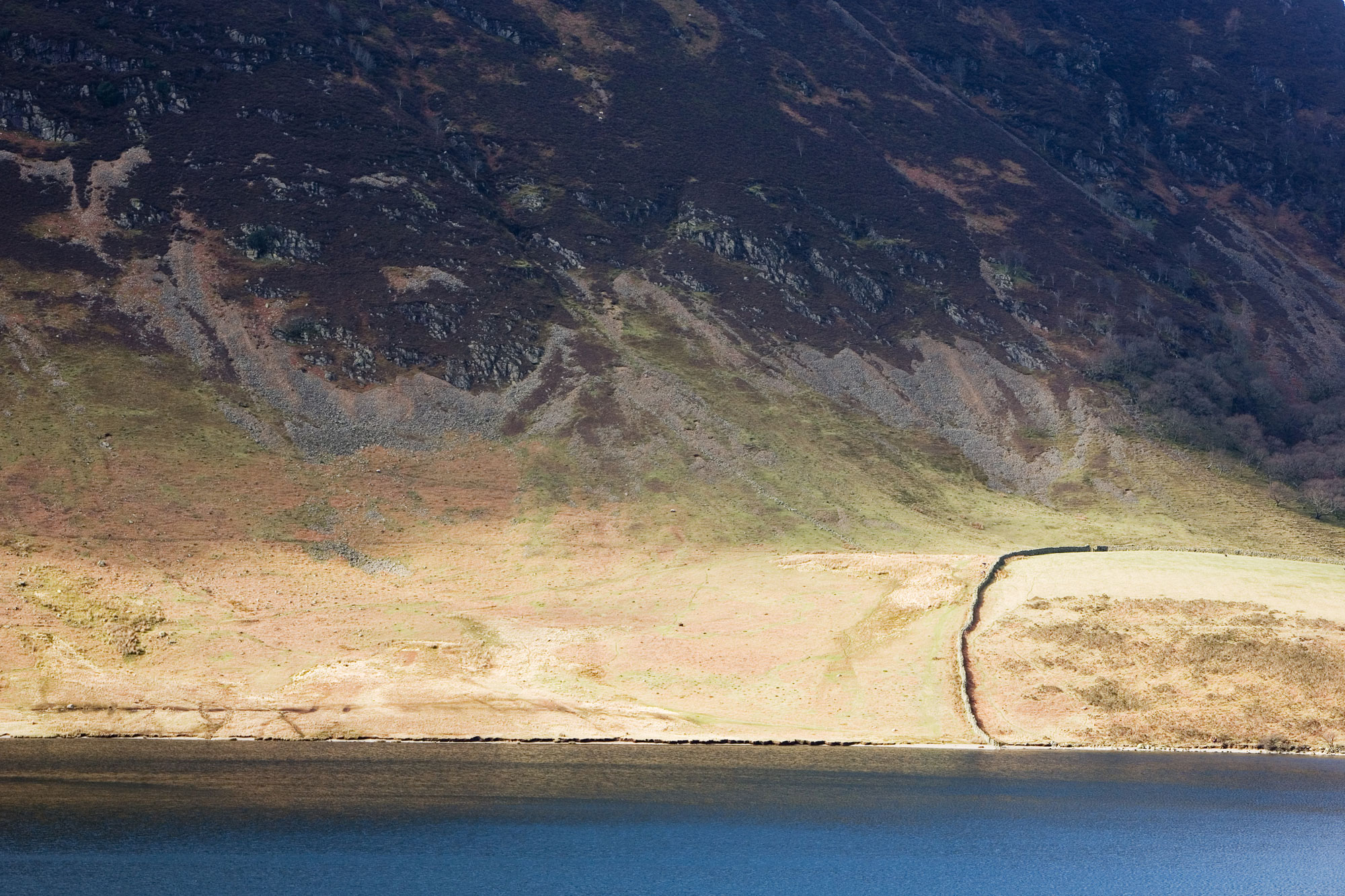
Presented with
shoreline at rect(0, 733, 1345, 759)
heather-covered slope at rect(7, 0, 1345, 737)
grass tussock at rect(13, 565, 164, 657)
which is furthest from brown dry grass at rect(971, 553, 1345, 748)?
grass tussock at rect(13, 565, 164, 657)

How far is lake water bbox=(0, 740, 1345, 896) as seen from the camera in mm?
48125

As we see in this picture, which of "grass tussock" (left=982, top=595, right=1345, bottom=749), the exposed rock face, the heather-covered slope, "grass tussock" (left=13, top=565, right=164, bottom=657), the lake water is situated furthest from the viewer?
the exposed rock face

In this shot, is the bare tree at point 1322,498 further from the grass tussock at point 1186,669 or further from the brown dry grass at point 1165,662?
the grass tussock at point 1186,669

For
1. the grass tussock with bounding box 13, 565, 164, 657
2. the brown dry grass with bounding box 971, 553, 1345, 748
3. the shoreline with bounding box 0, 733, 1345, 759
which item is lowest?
the grass tussock with bounding box 13, 565, 164, 657

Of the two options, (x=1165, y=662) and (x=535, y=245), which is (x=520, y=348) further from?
(x=1165, y=662)

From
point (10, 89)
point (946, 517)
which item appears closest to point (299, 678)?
point (946, 517)

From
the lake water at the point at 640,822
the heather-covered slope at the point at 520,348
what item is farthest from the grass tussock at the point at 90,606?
the lake water at the point at 640,822

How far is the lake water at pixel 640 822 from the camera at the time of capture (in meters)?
48.1

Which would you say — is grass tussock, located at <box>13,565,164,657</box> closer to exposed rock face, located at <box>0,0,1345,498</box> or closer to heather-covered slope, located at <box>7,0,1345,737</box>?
heather-covered slope, located at <box>7,0,1345,737</box>

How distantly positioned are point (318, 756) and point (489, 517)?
4800cm

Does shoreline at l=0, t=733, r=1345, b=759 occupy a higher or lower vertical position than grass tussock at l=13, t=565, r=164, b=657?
higher

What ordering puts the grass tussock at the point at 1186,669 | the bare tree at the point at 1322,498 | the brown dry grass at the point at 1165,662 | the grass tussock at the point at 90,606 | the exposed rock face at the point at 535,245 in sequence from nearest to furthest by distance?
1. the grass tussock at the point at 1186,669
2. the brown dry grass at the point at 1165,662
3. the grass tussock at the point at 90,606
4. the exposed rock face at the point at 535,245
5. the bare tree at the point at 1322,498

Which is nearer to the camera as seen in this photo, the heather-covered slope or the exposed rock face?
the heather-covered slope

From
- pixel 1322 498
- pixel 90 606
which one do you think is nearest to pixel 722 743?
pixel 90 606
